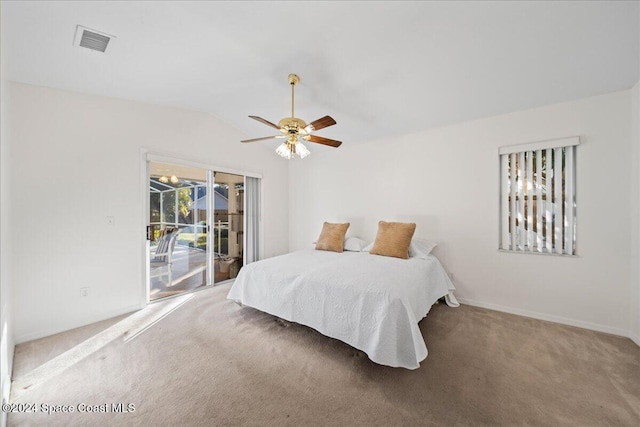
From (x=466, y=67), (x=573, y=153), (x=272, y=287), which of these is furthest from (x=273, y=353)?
(x=573, y=153)

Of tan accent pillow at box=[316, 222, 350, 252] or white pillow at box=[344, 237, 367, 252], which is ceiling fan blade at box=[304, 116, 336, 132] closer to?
tan accent pillow at box=[316, 222, 350, 252]

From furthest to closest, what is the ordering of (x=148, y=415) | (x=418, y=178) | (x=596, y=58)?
(x=418, y=178) < (x=596, y=58) < (x=148, y=415)

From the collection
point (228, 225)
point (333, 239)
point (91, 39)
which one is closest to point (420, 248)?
point (333, 239)

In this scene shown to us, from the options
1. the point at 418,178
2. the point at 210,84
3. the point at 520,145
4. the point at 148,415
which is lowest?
the point at 148,415

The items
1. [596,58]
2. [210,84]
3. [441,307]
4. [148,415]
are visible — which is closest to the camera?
A: [148,415]

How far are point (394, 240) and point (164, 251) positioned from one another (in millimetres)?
3593

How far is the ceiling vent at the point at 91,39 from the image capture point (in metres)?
1.85

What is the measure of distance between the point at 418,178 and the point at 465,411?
286cm

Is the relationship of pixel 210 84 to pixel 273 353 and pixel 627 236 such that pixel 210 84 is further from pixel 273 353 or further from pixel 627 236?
pixel 627 236

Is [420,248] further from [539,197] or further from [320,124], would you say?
[320,124]

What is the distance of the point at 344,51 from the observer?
2.17 m

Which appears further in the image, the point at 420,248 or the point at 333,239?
the point at 333,239

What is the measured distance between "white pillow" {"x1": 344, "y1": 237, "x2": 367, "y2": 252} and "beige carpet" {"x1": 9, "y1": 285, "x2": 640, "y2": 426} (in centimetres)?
150

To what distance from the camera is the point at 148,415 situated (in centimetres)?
147
